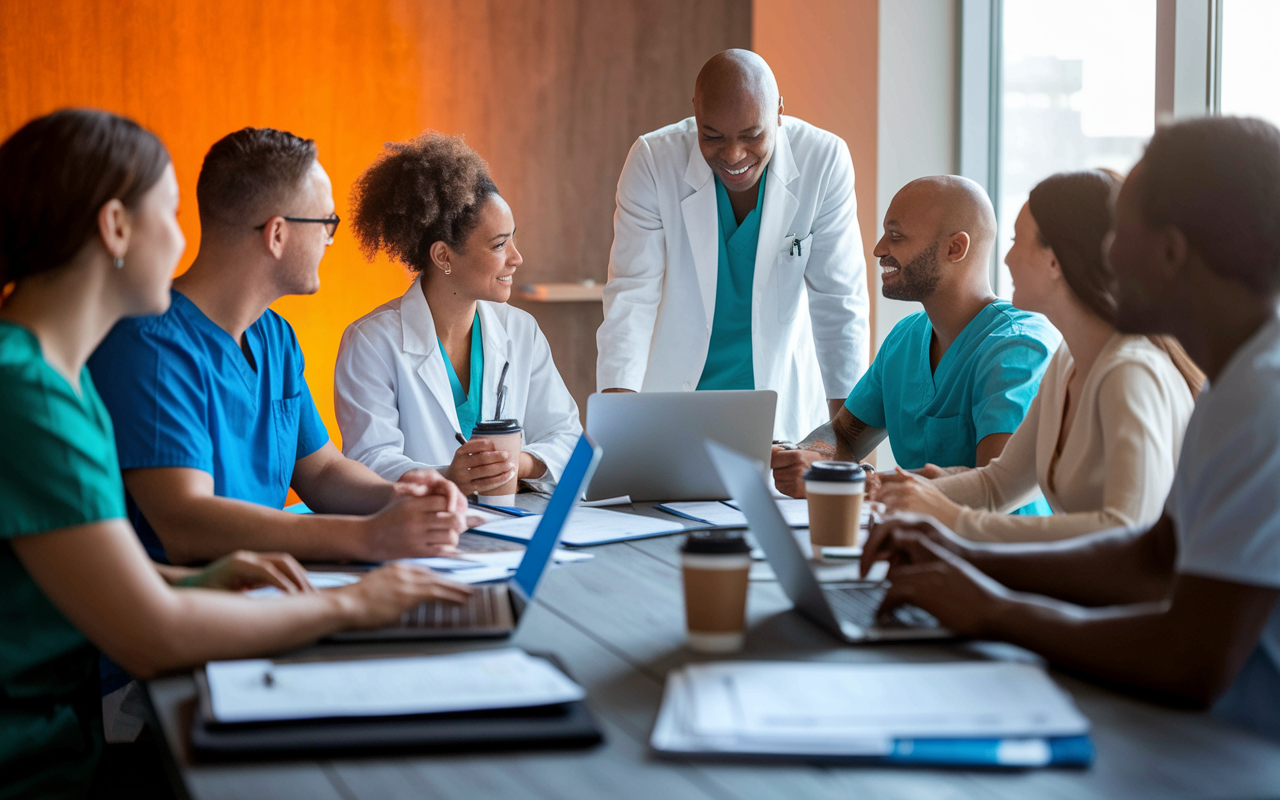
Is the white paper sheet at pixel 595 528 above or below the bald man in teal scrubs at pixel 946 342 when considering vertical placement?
below

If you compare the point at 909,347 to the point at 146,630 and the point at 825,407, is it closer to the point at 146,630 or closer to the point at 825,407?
the point at 825,407

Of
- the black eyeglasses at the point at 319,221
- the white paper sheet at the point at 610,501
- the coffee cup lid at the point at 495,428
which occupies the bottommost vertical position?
the white paper sheet at the point at 610,501

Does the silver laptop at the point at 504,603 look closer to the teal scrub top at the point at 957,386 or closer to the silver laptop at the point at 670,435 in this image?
the silver laptop at the point at 670,435

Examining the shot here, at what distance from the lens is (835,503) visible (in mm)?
1479

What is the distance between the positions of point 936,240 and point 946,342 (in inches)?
9.0

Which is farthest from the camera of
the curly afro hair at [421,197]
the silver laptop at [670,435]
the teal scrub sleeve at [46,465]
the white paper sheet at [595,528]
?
the curly afro hair at [421,197]

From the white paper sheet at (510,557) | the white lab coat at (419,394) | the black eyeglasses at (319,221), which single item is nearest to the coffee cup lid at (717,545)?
the white paper sheet at (510,557)

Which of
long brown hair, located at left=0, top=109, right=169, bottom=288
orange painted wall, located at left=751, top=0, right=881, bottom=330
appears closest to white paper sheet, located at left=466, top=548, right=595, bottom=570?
long brown hair, located at left=0, top=109, right=169, bottom=288

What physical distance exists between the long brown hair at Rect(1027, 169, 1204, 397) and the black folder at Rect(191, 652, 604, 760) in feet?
3.76

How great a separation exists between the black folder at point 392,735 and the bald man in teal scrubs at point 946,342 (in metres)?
1.30

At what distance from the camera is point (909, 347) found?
2.49 m

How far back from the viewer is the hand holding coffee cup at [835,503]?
147cm

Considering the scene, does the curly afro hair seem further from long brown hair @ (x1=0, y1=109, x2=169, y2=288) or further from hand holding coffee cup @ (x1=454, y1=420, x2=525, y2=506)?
long brown hair @ (x1=0, y1=109, x2=169, y2=288)

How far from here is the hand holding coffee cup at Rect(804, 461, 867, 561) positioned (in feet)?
4.82
